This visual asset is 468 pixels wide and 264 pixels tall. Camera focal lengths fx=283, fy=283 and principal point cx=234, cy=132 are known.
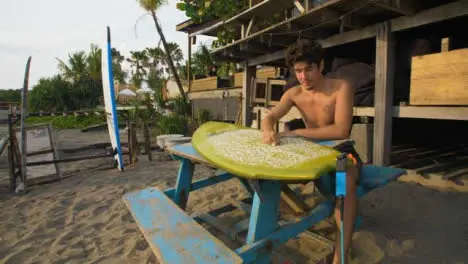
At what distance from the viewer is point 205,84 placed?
13.0 metres

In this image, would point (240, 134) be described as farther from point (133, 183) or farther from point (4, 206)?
point (4, 206)

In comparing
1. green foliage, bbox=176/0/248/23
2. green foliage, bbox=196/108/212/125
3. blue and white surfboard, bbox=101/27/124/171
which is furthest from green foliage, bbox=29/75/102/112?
blue and white surfboard, bbox=101/27/124/171

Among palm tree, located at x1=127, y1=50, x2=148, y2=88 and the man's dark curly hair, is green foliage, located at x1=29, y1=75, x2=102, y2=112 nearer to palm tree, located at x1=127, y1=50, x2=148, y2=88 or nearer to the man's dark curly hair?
palm tree, located at x1=127, y1=50, x2=148, y2=88

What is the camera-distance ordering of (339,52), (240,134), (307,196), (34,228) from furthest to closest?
(339,52)
(307,196)
(34,228)
(240,134)

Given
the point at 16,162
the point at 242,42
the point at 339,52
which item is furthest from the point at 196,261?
the point at 339,52

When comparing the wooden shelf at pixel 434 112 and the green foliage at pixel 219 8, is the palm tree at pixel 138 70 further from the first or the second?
the wooden shelf at pixel 434 112

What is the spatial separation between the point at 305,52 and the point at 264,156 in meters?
1.01

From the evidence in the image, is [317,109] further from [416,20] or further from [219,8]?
[219,8]

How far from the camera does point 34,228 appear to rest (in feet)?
10.7

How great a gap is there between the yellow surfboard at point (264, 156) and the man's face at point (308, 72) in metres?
0.58

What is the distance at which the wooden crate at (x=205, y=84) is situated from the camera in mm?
12195

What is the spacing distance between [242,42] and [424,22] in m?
3.40

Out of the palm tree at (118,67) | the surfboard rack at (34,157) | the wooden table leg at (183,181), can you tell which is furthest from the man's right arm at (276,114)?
the palm tree at (118,67)

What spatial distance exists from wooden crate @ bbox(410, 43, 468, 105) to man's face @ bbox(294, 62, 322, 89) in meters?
1.99
